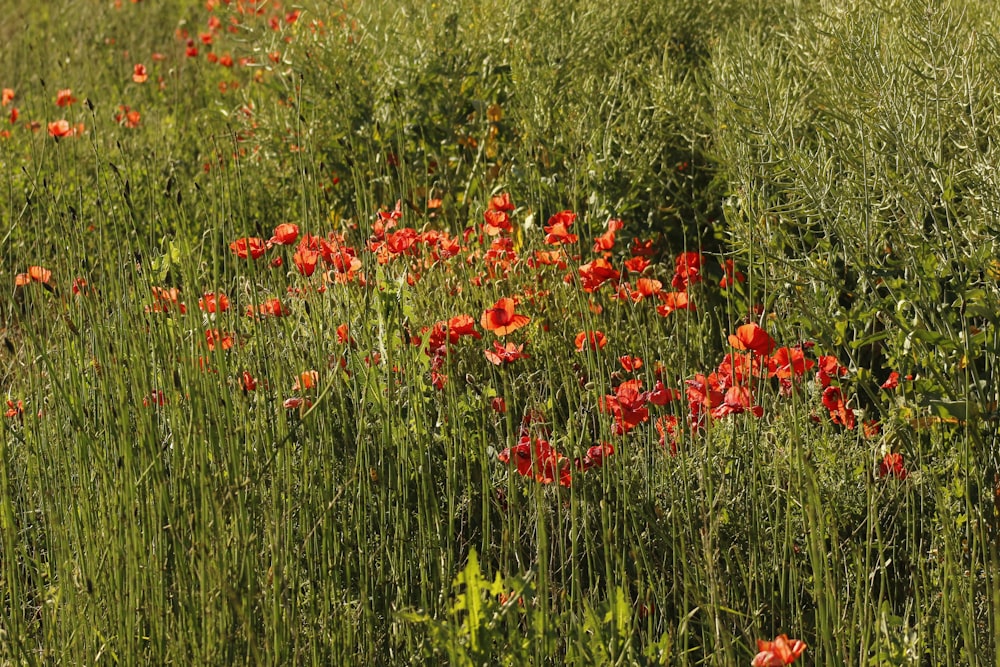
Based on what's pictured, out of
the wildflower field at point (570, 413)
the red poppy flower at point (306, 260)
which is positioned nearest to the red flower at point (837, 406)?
the wildflower field at point (570, 413)

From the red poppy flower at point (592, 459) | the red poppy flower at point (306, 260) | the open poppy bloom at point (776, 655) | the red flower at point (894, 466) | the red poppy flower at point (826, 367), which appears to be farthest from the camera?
the red poppy flower at point (306, 260)

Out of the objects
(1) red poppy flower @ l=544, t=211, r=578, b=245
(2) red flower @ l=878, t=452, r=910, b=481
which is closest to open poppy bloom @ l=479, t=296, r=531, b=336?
(1) red poppy flower @ l=544, t=211, r=578, b=245

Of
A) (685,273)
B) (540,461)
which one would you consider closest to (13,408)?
(540,461)

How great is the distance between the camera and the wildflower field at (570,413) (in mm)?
1523

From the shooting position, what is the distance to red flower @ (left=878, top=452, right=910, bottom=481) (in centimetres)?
179

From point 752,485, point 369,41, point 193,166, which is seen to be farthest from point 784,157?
point 193,166

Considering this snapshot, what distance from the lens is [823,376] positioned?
1.91m

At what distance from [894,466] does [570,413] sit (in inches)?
24.3

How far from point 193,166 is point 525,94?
62.6 inches

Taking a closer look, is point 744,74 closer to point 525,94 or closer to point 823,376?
point 823,376

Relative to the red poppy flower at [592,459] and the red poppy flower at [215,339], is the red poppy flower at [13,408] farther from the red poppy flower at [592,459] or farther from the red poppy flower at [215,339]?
the red poppy flower at [592,459]

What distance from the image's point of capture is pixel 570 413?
1.51m

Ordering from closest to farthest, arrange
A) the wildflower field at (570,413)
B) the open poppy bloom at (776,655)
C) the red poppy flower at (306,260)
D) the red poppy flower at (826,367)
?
1. the open poppy bloom at (776,655)
2. the wildflower field at (570,413)
3. the red poppy flower at (826,367)
4. the red poppy flower at (306,260)

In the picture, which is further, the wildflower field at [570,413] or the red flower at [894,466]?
the red flower at [894,466]
